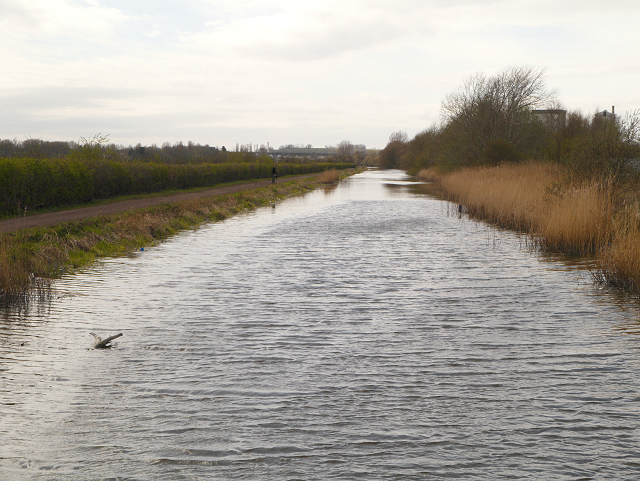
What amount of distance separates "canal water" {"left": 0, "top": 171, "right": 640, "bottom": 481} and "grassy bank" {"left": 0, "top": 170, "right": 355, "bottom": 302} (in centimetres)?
53

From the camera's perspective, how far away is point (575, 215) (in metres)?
15.2

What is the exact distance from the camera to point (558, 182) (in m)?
19.1

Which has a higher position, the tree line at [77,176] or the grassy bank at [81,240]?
the tree line at [77,176]

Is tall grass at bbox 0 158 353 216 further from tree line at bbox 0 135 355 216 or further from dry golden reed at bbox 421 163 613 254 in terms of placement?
dry golden reed at bbox 421 163 613 254

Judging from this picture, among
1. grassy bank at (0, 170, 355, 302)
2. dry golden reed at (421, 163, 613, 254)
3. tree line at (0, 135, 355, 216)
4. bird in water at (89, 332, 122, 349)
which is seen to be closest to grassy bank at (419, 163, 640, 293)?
dry golden reed at (421, 163, 613, 254)

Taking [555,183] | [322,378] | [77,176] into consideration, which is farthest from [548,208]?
[77,176]

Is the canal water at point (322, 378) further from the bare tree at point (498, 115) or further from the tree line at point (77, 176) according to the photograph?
the bare tree at point (498, 115)

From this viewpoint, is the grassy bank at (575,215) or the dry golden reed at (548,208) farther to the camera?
the dry golden reed at (548,208)

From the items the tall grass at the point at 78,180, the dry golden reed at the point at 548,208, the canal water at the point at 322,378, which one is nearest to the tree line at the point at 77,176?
the tall grass at the point at 78,180

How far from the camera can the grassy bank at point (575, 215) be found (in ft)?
35.8

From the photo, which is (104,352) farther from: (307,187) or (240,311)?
(307,187)

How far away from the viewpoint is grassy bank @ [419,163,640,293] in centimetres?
1091

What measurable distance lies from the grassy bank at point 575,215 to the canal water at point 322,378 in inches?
29.6

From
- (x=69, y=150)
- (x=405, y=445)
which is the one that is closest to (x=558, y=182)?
(x=405, y=445)
